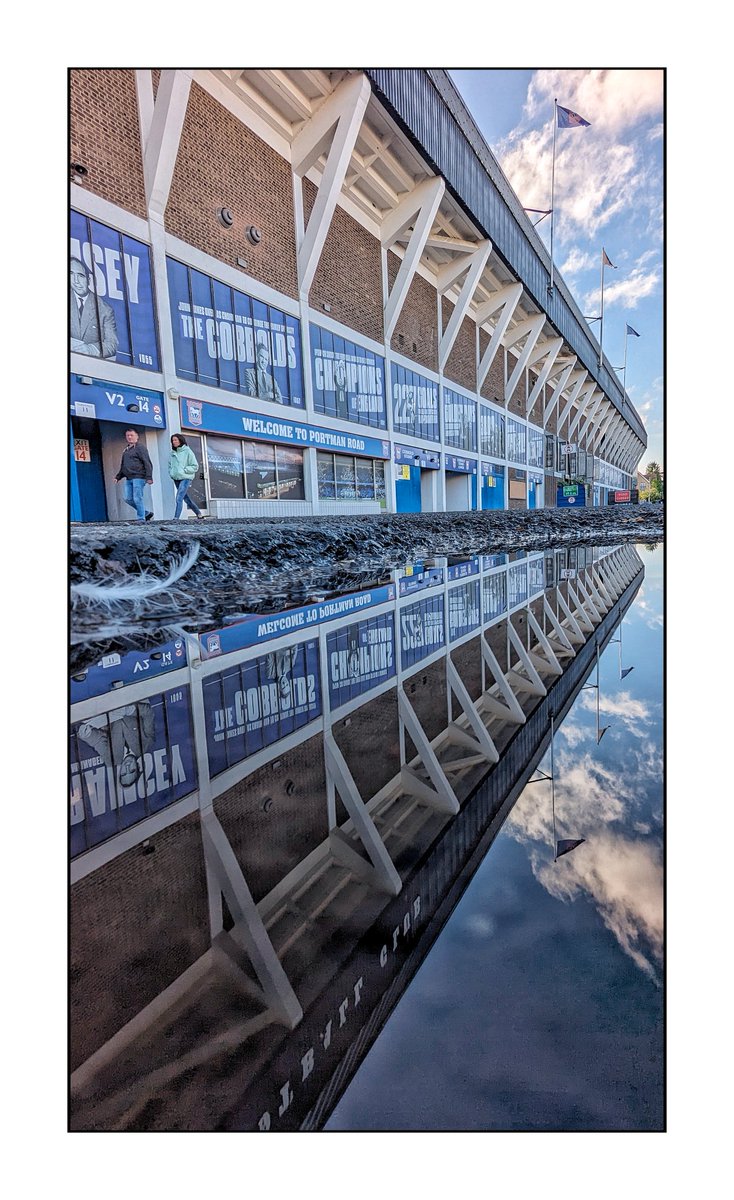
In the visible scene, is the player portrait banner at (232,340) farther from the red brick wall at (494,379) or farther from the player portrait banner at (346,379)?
the red brick wall at (494,379)

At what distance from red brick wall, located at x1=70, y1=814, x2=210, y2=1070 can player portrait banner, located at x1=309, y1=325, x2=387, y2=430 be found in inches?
581

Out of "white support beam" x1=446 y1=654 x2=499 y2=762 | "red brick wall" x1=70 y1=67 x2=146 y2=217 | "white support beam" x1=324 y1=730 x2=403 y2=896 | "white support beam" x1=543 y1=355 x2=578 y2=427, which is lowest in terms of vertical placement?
"white support beam" x1=324 y1=730 x2=403 y2=896

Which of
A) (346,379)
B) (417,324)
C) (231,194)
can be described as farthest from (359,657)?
(417,324)

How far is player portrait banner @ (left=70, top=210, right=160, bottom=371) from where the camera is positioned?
9156mm

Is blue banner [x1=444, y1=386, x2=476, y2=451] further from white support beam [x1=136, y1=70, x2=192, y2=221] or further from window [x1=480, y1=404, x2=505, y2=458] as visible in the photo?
white support beam [x1=136, y1=70, x2=192, y2=221]

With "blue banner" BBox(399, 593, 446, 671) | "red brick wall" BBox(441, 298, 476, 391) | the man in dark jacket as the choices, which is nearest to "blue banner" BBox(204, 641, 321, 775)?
"blue banner" BBox(399, 593, 446, 671)

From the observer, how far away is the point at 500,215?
20.0 meters

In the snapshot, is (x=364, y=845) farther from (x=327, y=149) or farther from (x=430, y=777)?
(x=327, y=149)

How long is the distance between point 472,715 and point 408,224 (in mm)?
19479

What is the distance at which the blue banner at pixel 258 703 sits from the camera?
190 centimetres

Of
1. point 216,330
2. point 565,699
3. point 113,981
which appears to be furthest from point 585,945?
point 216,330

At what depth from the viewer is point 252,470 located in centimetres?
1329

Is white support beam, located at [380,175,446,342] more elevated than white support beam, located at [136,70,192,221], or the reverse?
white support beam, located at [380,175,446,342]

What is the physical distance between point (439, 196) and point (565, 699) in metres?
18.0
